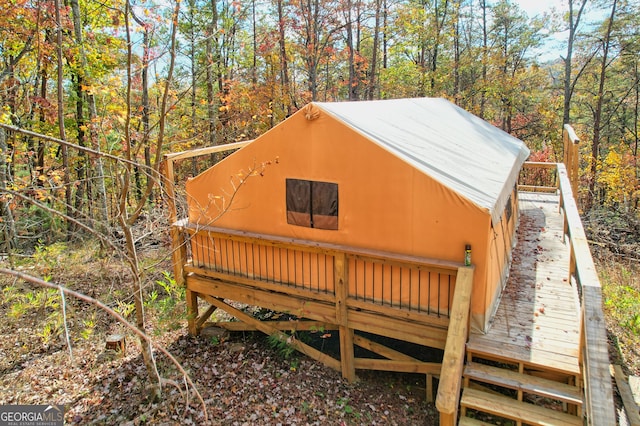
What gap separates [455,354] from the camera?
4227mm

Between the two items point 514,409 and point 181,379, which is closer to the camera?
point 514,409

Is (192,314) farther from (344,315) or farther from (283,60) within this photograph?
(283,60)

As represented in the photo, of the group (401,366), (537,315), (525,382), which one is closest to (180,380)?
(401,366)

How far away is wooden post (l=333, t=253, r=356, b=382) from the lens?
18.8ft

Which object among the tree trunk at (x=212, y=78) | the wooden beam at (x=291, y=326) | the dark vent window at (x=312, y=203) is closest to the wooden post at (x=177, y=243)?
the wooden beam at (x=291, y=326)

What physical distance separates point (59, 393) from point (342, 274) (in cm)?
420

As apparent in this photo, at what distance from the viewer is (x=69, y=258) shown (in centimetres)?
1045

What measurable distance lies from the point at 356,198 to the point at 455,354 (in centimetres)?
222

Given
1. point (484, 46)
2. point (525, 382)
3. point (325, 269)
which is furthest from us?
point (484, 46)

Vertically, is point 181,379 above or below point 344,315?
below

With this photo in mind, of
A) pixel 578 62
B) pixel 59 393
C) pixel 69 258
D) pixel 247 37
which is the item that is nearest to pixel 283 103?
pixel 247 37

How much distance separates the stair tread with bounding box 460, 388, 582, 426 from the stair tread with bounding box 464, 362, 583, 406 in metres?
0.14

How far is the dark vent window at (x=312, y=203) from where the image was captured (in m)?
5.76

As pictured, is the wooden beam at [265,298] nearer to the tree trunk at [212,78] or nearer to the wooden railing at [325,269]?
the wooden railing at [325,269]
